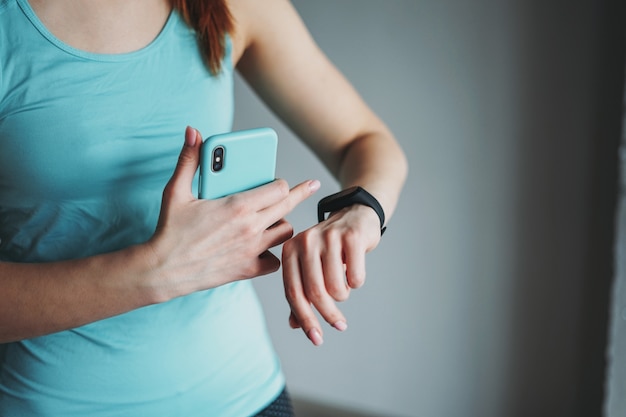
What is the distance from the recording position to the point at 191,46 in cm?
82

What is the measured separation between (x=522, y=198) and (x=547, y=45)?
1.16 ft

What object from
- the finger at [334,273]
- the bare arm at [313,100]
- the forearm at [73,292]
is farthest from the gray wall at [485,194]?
the forearm at [73,292]

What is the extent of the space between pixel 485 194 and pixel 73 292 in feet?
3.76

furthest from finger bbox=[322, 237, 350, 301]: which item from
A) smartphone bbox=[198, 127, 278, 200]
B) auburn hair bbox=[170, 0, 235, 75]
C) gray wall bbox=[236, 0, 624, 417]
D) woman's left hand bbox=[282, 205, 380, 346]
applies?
gray wall bbox=[236, 0, 624, 417]

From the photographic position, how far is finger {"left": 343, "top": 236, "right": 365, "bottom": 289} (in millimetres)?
688

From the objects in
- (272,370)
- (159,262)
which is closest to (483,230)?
(272,370)

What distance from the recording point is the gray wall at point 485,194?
1.46 meters

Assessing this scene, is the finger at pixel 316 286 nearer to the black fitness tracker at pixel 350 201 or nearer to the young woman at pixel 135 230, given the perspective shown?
the young woman at pixel 135 230

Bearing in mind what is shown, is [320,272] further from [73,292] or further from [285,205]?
[73,292]

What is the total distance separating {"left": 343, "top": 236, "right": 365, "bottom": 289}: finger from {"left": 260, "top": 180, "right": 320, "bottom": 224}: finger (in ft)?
0.23

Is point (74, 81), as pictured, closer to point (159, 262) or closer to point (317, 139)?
point (159, 262)

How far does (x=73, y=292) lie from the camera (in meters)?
0.66

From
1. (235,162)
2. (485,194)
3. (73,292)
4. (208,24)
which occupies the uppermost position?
(208,24)

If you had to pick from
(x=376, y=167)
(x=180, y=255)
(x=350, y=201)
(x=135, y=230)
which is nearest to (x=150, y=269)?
(x=180, y=255)
